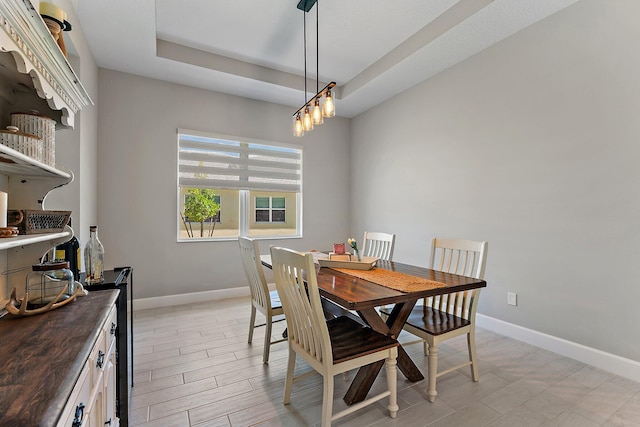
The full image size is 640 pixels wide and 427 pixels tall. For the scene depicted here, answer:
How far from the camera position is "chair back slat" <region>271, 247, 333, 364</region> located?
59.7 inches

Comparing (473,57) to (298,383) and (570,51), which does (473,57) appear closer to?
(570,51)

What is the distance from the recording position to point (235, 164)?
4.20m

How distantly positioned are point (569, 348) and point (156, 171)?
14.8ft

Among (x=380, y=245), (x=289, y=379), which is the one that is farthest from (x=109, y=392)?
(x=380, y=245)

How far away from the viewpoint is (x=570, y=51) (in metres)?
2.49

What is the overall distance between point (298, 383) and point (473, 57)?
3.47 metres

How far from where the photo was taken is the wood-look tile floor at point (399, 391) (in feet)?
5.72

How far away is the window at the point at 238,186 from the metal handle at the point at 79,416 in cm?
325

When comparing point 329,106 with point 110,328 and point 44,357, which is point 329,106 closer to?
point 110,328

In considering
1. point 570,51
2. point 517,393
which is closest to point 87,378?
point 517,393

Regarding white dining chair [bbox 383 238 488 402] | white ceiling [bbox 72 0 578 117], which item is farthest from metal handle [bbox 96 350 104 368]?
white ceiling [bbox 72 0 578 117]

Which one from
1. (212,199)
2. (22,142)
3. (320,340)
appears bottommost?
(320,340)

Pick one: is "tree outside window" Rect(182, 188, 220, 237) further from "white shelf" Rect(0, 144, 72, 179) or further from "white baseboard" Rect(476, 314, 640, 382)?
"white baseboard" Rect(476, 314, 640, 382)

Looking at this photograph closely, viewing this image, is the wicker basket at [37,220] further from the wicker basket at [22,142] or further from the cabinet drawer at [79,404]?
the cabinet drawer at [79,404]
